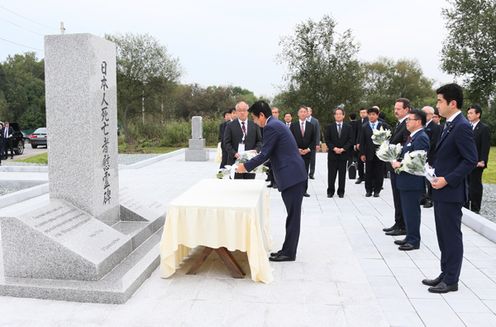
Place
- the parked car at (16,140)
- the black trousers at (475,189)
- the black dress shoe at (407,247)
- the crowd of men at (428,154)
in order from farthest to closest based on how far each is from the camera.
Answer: the parked car at (16,140)
the black trousers at (475,189)
the black dress shoe at (407,247)
the crowd of men at (428,154)

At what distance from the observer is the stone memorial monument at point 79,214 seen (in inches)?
156

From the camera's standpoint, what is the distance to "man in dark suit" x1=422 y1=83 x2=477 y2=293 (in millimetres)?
3736

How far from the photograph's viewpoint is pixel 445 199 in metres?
3.86

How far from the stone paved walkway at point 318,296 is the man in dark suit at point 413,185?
0.66 ft

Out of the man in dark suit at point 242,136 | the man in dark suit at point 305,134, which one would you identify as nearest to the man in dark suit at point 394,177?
the man in dark suit at point 242,136

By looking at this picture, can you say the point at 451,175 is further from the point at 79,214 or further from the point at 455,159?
the point at 79,214

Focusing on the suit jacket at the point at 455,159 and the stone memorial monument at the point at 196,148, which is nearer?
→ the suit jacket at the point at 455,159

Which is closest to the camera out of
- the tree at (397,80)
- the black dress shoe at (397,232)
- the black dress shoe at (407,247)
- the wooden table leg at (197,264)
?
the wooden table leg at (197,264)

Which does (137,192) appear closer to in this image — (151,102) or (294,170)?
(294,170)

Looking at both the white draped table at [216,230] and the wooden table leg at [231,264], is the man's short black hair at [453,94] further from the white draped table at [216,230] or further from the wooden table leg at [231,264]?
the wooden table leg at [231,264]

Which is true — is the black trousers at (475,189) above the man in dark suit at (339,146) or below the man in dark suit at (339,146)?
below

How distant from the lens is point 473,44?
20.7 meters

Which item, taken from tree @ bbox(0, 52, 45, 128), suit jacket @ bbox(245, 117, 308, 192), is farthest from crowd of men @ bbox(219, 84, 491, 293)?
tree @ bbox(0, 52, 45, 128)

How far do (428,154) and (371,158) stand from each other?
7.66 ft
